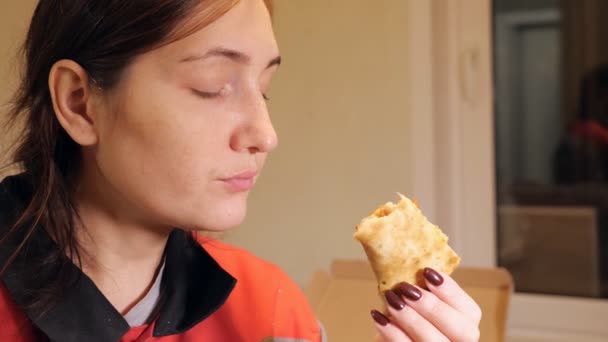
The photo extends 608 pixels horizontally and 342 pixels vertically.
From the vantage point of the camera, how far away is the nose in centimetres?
88

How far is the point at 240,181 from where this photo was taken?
2.93 feet

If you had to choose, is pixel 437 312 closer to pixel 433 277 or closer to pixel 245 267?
pixel 433 277

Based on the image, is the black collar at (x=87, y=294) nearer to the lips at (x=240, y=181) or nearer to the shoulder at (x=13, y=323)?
the shoulder at (x=13, y=323)

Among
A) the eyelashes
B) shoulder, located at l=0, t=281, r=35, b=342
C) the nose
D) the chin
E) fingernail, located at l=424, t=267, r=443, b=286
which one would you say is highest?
the eyelashes

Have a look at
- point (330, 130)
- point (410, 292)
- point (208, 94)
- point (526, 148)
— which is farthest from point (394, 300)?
point (526, 148)

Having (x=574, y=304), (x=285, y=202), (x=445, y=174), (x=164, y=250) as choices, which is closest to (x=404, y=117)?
(x=445, y=174)

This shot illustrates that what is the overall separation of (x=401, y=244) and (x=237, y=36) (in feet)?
1.12

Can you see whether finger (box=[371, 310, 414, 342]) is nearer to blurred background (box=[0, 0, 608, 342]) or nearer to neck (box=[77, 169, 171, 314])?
neck (box=[77, 169, 171, 314])

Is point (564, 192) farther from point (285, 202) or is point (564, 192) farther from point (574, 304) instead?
point (285, 202)

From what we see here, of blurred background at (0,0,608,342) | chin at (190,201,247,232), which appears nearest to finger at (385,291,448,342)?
chin at (190,201,247,232)

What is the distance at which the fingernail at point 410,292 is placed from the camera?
86 cm

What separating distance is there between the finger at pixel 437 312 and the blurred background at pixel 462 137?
97 centimetres

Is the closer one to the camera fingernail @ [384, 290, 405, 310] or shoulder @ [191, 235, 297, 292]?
fingernail @ [384, 290, 405, 310]

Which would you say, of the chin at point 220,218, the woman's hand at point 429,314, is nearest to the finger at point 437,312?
the woman's hand at point 429,314
